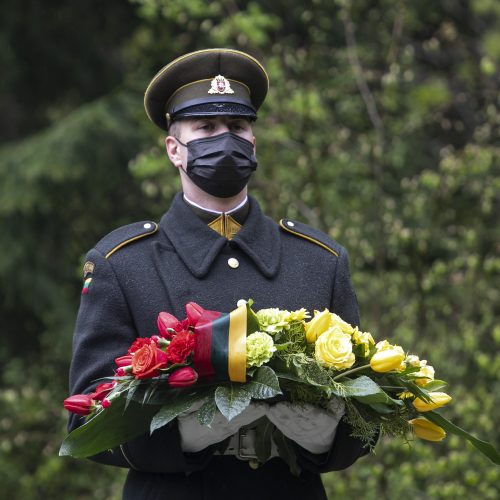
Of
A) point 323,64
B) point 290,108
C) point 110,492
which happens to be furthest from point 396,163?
point 110,492

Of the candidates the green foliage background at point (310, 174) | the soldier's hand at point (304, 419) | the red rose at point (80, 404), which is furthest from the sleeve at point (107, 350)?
the green foliage background at point (310, 174)

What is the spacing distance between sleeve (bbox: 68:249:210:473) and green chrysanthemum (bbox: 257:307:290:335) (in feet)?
1.26

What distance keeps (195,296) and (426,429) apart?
723mm

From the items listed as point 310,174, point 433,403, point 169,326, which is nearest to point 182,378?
point 169,326

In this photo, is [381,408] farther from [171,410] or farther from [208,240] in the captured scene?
[208,240]

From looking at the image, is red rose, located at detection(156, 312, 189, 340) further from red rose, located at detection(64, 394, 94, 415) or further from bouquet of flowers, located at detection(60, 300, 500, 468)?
red rose, located at detection(64, 394, 94, 415)

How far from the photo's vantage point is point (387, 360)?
9.23 feet

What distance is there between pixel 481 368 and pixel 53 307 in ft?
13.8

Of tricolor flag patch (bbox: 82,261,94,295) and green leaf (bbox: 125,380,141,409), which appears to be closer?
green leaf (bbox: 125,380,141,409)

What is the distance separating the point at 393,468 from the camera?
6.05m

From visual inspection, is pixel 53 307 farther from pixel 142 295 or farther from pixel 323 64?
pixel 142 295

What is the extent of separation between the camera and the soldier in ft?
9.80

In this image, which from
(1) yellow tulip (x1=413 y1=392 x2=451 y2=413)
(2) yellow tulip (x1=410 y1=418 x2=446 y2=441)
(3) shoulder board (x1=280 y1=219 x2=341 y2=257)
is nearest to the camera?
(1) yellow tulip (x1=413 y1=392 x2=451 y2=413)

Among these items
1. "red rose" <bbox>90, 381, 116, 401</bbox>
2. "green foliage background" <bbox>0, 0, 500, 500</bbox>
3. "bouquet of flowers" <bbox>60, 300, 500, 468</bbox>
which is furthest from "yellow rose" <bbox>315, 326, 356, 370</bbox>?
"green foliage background" <bbox>0, 0, 500, 500</bbox>
